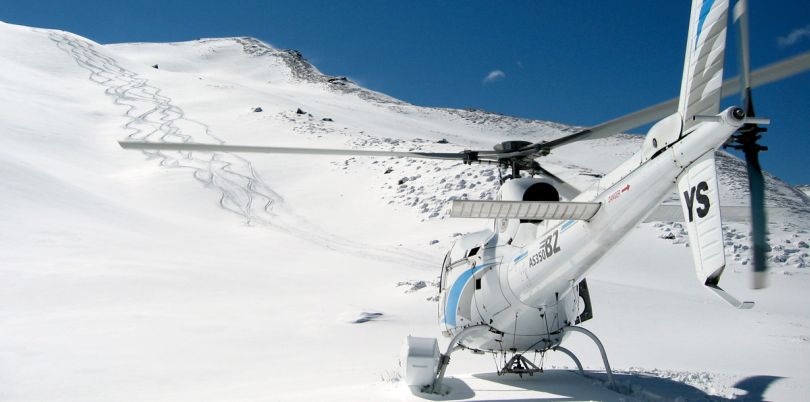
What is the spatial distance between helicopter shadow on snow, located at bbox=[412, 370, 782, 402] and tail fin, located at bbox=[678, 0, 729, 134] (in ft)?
12.8

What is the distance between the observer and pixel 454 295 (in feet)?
29.5

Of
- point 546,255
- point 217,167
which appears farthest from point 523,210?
point 217,167

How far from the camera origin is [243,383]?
1010 centimetres

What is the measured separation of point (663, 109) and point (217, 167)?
31726 millimetres

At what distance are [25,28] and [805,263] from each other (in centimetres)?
8787

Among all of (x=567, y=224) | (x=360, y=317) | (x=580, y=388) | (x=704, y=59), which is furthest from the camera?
(x=360, y=317)

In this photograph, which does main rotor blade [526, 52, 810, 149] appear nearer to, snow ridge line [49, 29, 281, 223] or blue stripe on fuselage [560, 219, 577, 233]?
blue stripe on fuselage [560, 219, 577, 233]

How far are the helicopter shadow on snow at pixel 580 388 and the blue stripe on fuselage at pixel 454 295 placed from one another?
0.86 metres

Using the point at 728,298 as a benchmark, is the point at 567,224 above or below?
above

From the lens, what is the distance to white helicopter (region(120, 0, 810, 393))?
179 inches

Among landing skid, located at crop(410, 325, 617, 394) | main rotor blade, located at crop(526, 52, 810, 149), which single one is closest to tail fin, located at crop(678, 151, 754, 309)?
main rotor blade, located at crop(526, 52, 810, 149)

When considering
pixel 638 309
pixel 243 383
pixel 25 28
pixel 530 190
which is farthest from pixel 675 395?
pixel 25 28

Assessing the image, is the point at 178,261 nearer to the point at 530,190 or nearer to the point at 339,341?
the point at 339,341

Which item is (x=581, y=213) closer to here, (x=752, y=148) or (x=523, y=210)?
(x=523, y=210)
